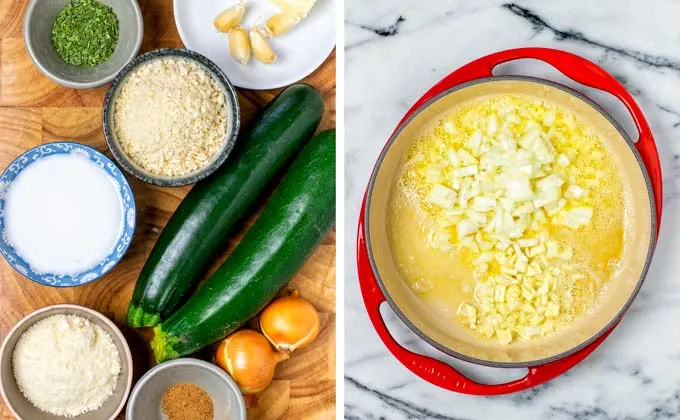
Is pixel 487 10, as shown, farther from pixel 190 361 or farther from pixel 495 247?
pixel 190 361

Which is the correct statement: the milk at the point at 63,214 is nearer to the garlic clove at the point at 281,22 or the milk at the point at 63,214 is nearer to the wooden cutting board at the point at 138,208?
the wooden cutting board at the point at 138,208

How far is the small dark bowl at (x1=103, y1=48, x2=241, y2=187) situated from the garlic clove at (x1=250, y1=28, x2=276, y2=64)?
10 cm

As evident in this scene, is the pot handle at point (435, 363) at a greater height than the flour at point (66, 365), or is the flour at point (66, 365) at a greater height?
the pot handle at point (435, 363)

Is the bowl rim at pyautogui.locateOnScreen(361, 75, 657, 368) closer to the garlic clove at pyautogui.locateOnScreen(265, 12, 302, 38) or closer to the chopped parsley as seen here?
the garlic clove at pyautogui.locateOnScreen(265, 12, 302, 38)

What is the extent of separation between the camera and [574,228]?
1364 millimetres

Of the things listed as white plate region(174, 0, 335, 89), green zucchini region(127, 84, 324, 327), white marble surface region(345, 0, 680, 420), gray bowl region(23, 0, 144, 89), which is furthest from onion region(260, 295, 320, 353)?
gray bowl region(23, 0, 144, 89)

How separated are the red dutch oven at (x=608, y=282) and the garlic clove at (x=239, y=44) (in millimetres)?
461

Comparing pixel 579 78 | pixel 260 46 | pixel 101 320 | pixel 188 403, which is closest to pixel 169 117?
pixel 260 46

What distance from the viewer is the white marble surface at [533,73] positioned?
1434mm

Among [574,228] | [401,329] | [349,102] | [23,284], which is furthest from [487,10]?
[23,284]

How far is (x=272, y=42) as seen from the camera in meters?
1.78

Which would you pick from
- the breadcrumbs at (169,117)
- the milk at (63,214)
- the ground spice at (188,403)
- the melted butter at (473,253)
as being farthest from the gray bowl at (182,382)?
the melted butter at (473,253)

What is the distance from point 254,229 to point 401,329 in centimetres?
42

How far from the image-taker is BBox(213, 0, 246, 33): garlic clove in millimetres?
1735
